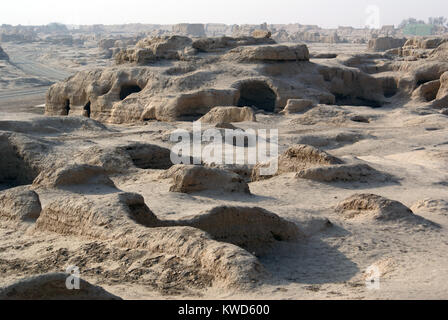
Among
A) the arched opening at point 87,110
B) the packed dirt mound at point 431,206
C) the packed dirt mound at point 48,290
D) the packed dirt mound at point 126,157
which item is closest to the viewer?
the packed dirt mound at point 48,290

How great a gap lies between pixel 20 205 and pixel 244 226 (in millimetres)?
2906

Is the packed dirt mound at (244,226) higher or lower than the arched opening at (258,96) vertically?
higher

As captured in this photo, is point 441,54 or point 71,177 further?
point 441,54

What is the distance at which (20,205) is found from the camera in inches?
331

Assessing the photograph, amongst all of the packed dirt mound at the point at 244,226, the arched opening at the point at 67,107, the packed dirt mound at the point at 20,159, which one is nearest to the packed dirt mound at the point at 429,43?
the arched opening at the point at 67,107

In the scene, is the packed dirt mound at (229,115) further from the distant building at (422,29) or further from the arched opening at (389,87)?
the distant building at (422,29)

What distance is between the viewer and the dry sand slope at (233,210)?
19.1 feet

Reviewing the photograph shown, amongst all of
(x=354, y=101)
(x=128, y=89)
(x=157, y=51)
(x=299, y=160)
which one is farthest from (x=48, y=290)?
(x=354, y=101)

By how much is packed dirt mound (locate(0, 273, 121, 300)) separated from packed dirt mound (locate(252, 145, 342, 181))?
22.4ft

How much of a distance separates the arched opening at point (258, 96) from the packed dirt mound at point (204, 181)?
11.6 meters

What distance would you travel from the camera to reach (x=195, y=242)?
241 inches

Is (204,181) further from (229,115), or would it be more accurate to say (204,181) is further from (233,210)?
(229,115)
